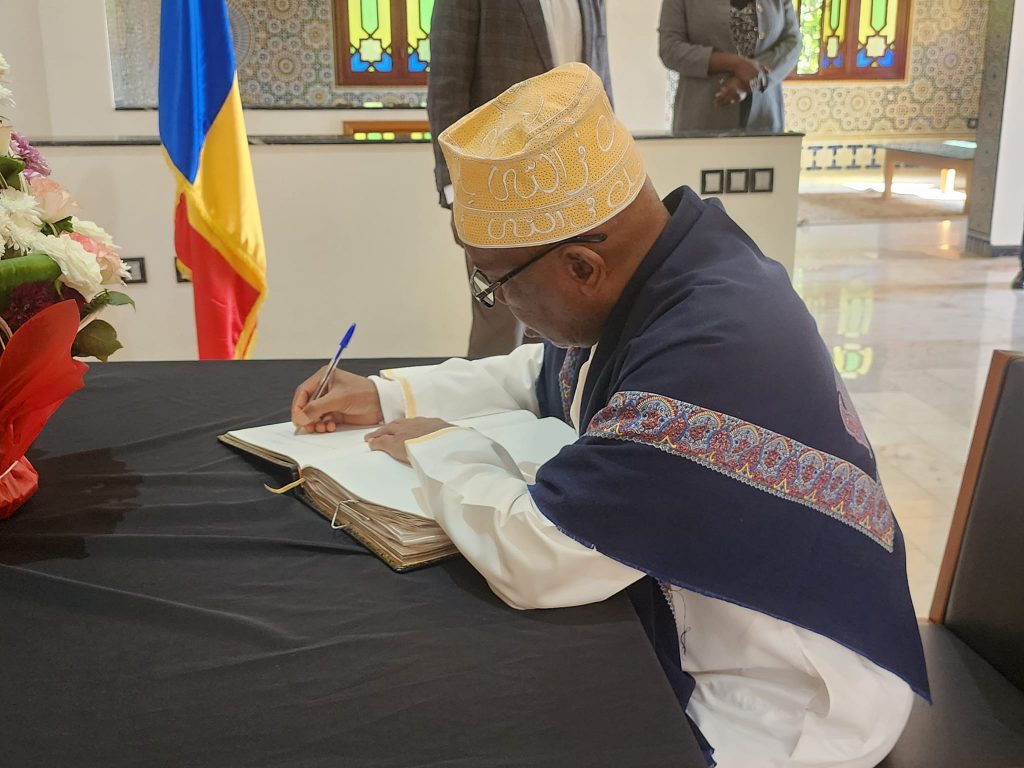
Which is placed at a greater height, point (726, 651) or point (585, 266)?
point (585, 266)

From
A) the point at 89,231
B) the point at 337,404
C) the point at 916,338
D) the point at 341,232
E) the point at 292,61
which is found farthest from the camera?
the point at 292,61

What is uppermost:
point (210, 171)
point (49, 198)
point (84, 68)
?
point (84, 68)

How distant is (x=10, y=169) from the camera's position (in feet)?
3.96

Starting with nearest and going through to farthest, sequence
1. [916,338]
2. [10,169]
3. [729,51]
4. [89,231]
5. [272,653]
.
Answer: [272,653] → [10,169] → [89,231] → [729,51] → [916,338]

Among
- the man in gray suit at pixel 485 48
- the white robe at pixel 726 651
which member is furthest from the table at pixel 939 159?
the white robe at pixel 726 651

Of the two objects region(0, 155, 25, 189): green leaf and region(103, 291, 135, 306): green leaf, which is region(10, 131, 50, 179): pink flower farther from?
region(103, 291, 135, 306): green leaf

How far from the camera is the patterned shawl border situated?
3.25 ft

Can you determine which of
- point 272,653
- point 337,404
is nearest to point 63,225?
point 337,404

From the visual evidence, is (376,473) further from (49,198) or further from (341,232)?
(341,232)

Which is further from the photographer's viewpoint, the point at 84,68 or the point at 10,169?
the point at 84,68

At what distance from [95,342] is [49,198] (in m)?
0.19

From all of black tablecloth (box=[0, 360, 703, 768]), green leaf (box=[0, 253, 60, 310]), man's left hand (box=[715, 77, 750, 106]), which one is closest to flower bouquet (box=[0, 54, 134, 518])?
green leaf (box=[0, 253, 60, 310])

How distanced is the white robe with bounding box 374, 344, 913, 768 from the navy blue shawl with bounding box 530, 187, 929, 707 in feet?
0.09

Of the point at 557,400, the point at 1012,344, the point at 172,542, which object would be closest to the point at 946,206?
the point at 1012,344
